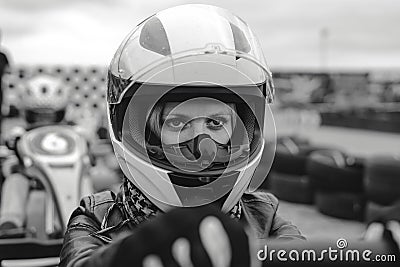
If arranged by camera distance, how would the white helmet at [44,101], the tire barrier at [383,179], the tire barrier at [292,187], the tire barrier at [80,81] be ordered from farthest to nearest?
the tire barrier at [80,81] < the tire barrier at [292,187] < the white helmet at [44,101] < the tire barrier at [383,179]

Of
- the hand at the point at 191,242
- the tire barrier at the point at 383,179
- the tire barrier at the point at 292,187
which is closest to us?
the hand at the point at 191,242

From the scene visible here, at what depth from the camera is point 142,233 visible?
1.90ft

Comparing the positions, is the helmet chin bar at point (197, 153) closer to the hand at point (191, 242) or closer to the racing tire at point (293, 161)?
the hand at point (191, 242)

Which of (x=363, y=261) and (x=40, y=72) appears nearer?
(x=363, y=261)

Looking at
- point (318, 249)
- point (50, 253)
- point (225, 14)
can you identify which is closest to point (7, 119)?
point (50, 253)

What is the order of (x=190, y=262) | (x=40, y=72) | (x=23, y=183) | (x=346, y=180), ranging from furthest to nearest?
(x=40, y=72), (x=346, y=180), (x=23, y=183), (x=190, y=262)

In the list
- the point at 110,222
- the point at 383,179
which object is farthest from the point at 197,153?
the point at 383,179

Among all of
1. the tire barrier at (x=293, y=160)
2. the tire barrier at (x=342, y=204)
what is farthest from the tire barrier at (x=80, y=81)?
the tire barrier at (x=342, y=204)

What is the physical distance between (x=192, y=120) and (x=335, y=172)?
344cm

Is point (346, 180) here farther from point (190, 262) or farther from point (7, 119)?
point (190, 262)

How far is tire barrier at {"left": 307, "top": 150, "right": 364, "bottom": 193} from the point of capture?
13.9 ft

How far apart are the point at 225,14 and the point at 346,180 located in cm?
329

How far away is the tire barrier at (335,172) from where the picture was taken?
4.23m

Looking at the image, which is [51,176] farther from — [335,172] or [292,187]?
[292,187]
